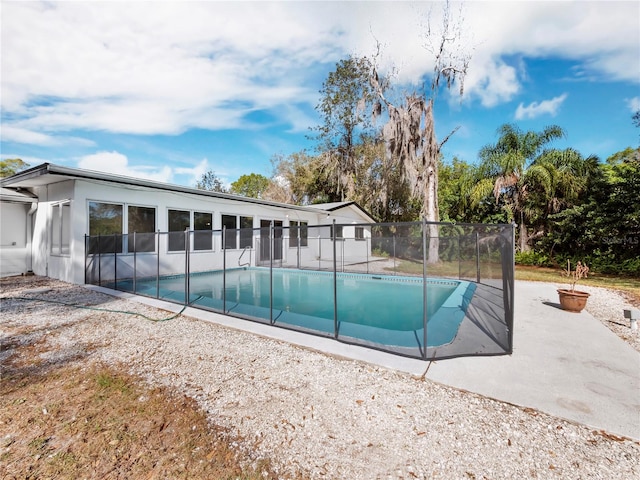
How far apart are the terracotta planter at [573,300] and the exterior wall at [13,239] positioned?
14.1m

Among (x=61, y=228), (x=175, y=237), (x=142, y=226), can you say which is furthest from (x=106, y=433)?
(x=61, y=228)

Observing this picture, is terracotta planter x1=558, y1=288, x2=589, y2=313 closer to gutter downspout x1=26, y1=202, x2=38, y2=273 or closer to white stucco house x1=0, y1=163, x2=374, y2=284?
white stucco house x1=0, y1=163, x2=374, y2=284

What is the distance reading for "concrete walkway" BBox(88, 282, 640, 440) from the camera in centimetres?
233

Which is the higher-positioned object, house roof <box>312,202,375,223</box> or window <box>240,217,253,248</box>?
house roof <box>312,202,375,223</box>

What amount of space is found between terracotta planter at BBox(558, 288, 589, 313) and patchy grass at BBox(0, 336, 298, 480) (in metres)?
A: 5.76

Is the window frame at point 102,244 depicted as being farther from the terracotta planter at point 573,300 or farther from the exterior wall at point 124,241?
the terracotta planter at point 573,300

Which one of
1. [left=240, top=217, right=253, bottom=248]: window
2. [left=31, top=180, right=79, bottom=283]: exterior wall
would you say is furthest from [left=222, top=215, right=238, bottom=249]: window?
[left=31, top=180, right=79, bottom=283]: exterior wall

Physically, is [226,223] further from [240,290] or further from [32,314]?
[32,314]

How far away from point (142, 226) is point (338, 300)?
20.6 feet

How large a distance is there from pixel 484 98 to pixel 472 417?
1855 centimetres

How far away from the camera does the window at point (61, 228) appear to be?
26.6 ft

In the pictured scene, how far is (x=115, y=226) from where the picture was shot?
8492mm

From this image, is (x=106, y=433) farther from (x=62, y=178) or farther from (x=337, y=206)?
(x=337, y=206)

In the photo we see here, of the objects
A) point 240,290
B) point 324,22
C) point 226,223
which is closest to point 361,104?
point 324,22
